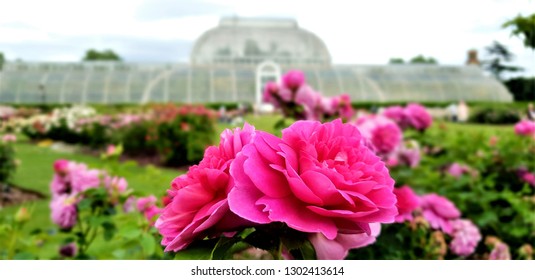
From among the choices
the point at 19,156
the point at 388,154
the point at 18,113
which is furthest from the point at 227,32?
the point at 388,154

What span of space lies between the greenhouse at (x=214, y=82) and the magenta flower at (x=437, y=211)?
21.1 meters

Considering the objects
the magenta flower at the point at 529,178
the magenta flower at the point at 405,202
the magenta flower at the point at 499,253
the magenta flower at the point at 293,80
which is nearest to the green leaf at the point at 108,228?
the magenta flower at the point at 405,202

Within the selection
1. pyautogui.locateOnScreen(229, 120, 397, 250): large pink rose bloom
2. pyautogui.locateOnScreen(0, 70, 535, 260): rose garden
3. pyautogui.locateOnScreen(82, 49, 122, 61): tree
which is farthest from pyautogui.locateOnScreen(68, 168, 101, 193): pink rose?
pyautogui.locateOnScreen(82, 49, 122, 61): tree

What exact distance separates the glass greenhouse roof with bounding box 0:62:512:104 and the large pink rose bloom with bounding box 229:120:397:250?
22.3 metres

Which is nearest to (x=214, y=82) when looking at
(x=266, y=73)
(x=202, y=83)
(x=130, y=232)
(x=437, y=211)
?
(x=202, y=83)

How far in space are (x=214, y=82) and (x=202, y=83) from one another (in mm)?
504

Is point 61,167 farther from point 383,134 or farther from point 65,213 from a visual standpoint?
point 383,134

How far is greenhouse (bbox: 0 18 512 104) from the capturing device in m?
22.7

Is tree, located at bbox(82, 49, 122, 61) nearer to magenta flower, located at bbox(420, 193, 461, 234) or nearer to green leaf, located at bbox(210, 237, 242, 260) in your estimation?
magenta flower, located at bbox(420, 193, 461, 234)

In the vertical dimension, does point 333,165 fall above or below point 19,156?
above

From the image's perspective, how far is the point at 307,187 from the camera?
60cm

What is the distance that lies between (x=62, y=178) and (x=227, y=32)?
30840 millimetres
